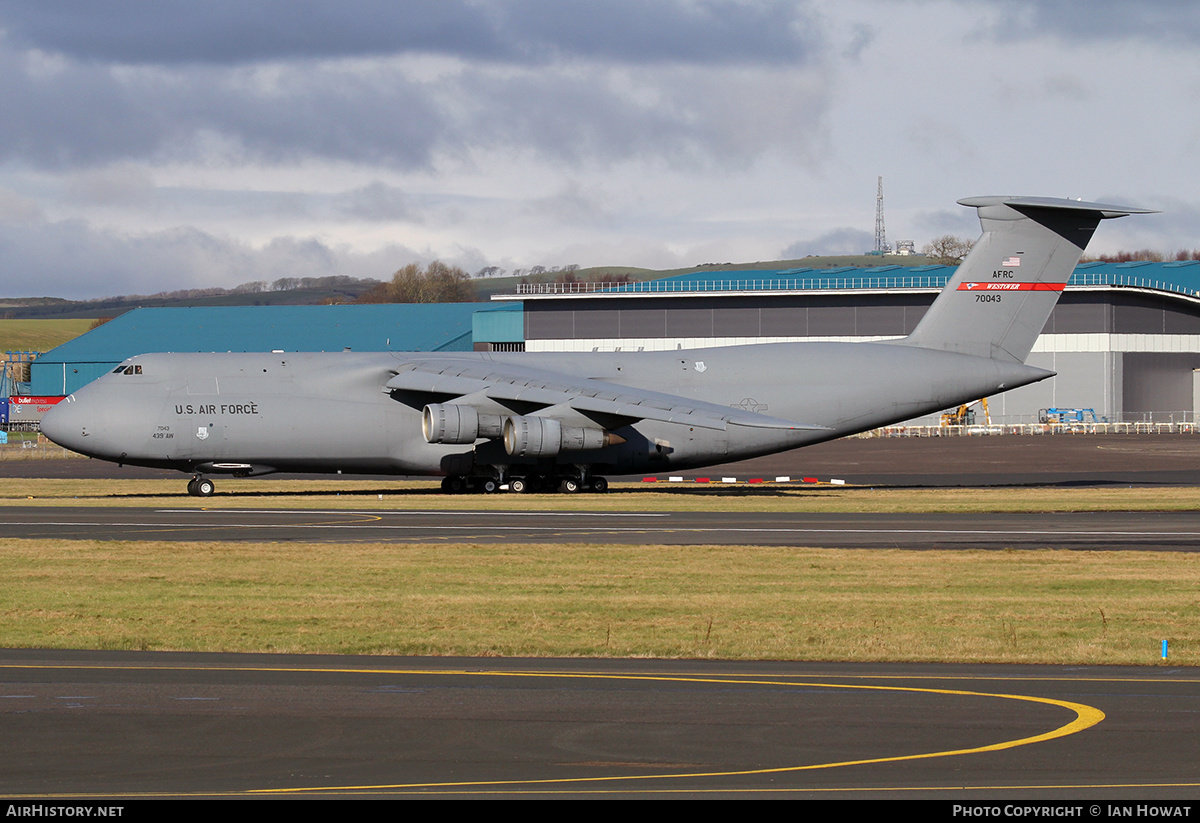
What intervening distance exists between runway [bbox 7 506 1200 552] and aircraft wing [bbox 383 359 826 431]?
12.2 ft

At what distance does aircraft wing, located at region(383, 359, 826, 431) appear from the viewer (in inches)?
1444

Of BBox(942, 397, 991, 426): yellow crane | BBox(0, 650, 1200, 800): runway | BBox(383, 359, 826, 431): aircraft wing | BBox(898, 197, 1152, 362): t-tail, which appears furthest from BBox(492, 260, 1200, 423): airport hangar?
BBox(0, 650, 1200, 800): runway

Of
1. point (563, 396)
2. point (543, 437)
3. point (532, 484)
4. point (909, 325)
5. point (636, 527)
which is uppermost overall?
point (909, 325)

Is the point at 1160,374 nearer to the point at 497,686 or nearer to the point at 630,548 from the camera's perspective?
the point at 630,548

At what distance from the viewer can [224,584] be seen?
67.3ft

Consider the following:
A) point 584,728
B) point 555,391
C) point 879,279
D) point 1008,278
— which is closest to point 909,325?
point 879,279

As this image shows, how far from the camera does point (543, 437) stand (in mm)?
38906

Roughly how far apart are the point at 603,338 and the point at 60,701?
78550 millimetres

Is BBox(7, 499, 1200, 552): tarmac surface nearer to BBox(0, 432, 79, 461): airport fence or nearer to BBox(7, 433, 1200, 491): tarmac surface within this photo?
BBox(7, 433, 1200, 491): tarmac surface

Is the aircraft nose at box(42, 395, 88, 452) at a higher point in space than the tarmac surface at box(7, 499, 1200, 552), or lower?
higher

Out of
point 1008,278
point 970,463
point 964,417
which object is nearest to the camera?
point 1008,278

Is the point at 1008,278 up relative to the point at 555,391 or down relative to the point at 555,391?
up

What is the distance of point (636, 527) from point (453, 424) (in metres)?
10.4

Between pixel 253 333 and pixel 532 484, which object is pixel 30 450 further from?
pixel 532 484
